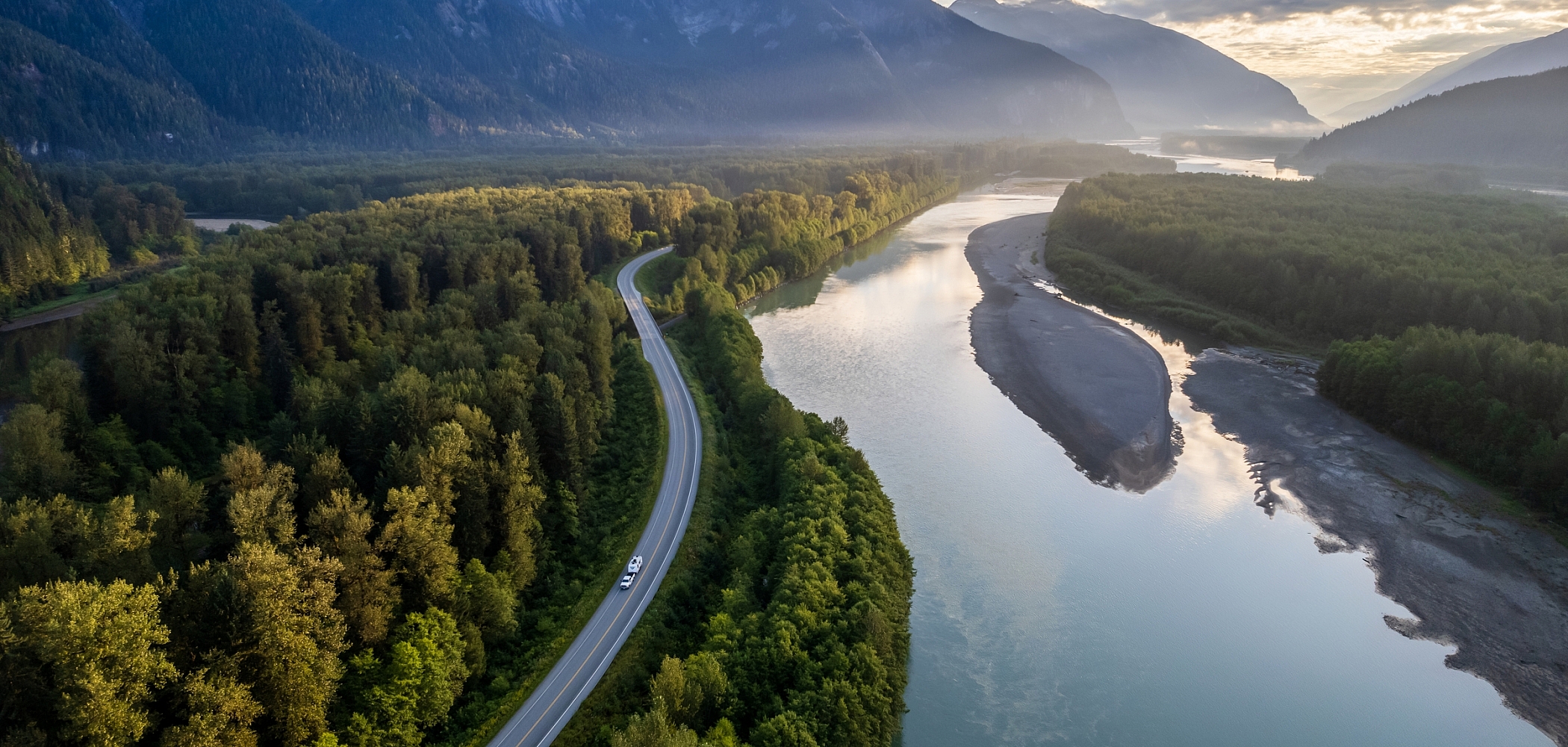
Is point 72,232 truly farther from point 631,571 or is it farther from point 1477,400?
point 1477,400

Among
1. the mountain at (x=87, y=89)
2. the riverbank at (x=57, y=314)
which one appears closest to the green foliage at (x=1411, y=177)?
the riverbank at (x=57, y=314)

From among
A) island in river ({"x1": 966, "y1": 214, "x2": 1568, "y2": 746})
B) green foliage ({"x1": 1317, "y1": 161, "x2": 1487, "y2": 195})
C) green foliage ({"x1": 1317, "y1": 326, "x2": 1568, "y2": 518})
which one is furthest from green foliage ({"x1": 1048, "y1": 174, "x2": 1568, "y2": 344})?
green foliage ({"x1": 1317, "y1": 161, "x2": 1487, "y2": 195})

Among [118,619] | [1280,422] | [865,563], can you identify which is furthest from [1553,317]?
[118,619]

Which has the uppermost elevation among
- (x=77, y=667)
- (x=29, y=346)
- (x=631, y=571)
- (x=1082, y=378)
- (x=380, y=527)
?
(x=77, y=667)

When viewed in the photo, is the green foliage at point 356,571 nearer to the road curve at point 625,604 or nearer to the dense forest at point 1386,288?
the road curve at point 625,604

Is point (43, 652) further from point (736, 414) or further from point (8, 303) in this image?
point (8, 303)

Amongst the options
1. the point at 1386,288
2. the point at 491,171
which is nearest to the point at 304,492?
the point at 1386,288
